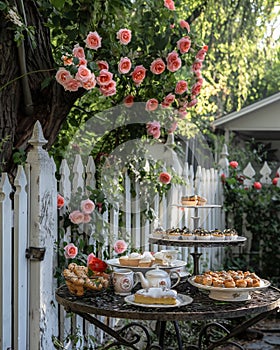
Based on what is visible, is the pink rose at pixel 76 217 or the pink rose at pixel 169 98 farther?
the pink rose at pixel 169 98

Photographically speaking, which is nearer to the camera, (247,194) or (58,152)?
(58,152)

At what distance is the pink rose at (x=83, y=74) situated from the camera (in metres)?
3.47

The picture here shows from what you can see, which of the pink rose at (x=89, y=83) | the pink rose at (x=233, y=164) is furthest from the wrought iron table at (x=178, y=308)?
the pink rose at (x=233, y=164)

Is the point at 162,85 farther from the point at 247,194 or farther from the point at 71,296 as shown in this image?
the point at 247,194

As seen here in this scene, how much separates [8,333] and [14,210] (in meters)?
0.63

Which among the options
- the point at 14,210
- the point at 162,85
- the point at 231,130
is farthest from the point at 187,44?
the point at 231,130

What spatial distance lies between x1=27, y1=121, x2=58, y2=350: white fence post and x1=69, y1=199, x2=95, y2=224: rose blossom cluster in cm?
32

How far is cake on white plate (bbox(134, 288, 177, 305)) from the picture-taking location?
257cm

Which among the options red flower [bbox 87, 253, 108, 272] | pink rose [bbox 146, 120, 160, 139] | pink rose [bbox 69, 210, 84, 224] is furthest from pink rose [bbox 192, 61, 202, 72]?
red flower [bbox 87, 253, 108, 272]

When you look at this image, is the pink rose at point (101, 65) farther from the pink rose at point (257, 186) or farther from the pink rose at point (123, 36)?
the pink rose at point (257, 186)

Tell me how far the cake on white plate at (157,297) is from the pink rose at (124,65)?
5.92 ft

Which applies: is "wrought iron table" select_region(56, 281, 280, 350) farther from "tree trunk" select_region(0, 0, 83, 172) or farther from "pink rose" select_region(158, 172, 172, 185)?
"pink rose" select_region(158, 172, 172, 185)

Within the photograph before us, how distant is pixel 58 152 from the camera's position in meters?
4.43

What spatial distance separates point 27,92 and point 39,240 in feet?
3.65
